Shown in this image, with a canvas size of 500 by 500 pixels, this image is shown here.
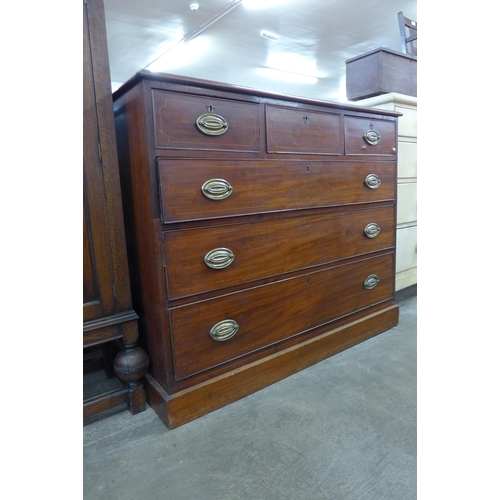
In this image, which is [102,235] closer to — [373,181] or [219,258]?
[219,258]

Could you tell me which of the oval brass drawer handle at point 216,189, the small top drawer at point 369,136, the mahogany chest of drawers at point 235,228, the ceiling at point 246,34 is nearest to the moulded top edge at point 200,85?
the mahogany chest of drawers at point 235,228

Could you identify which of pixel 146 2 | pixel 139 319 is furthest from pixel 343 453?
pixel 146 2

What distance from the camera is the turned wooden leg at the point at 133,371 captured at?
1.14m

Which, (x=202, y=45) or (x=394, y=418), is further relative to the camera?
(x=202, y=45)

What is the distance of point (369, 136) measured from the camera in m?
1.53

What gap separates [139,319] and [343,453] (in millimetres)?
750

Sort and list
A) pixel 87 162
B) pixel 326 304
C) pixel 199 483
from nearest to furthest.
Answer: pixel 199 483 → pixel 87 162 → pixel 326 304

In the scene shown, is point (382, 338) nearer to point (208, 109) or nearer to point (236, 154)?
point (236, 154)

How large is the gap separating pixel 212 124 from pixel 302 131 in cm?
39

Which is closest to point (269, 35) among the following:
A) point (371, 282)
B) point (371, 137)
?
point (371, 137)

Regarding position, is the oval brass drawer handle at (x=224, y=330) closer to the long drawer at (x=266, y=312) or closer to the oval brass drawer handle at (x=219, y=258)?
the long drawer at (x=266, y=312)

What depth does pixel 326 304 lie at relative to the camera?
148 cm

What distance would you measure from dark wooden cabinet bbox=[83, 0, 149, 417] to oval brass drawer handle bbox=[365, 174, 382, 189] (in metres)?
1.03
